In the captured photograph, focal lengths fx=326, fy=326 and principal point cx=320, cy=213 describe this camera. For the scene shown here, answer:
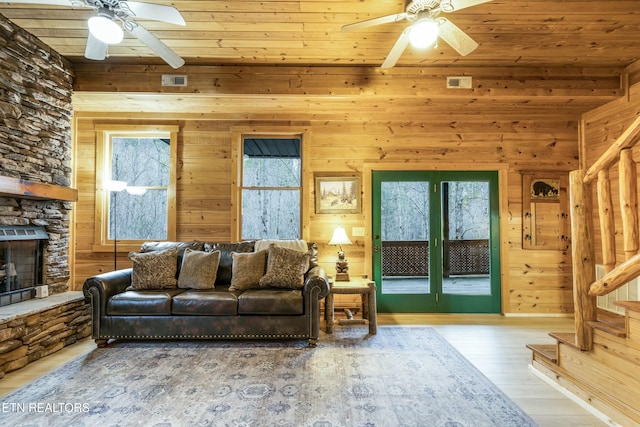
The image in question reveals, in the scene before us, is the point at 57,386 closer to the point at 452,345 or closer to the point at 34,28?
the point at 34,28

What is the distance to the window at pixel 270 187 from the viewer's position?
4.56 m

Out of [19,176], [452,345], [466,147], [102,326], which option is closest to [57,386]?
[102,326]

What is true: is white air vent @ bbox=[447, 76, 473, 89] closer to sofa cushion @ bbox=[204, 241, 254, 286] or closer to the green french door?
the green french door

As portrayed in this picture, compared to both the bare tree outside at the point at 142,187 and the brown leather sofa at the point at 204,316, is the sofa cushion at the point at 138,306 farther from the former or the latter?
the bare tree outside at the point at 142,187

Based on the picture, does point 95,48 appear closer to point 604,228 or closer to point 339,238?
point 339,238

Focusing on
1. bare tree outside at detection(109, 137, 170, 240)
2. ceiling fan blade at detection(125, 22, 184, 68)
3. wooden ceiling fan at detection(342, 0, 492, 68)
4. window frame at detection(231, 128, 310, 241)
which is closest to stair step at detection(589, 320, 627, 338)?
wooden ceiling fan at detection(342, 0, 492, 68)

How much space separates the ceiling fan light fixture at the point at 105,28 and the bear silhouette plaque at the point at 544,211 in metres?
4.81

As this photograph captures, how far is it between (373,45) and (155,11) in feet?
6.46

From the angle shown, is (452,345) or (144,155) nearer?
(452,345)

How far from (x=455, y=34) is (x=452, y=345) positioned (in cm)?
282

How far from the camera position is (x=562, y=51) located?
3287mm

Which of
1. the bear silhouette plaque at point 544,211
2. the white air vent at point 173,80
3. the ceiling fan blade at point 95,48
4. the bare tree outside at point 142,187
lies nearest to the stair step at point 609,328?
the bear silhouette plaque at point 544,211

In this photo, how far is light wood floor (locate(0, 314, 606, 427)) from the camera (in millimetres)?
2141

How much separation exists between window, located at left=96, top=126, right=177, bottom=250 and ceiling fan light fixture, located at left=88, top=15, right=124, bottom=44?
2.21 metres
